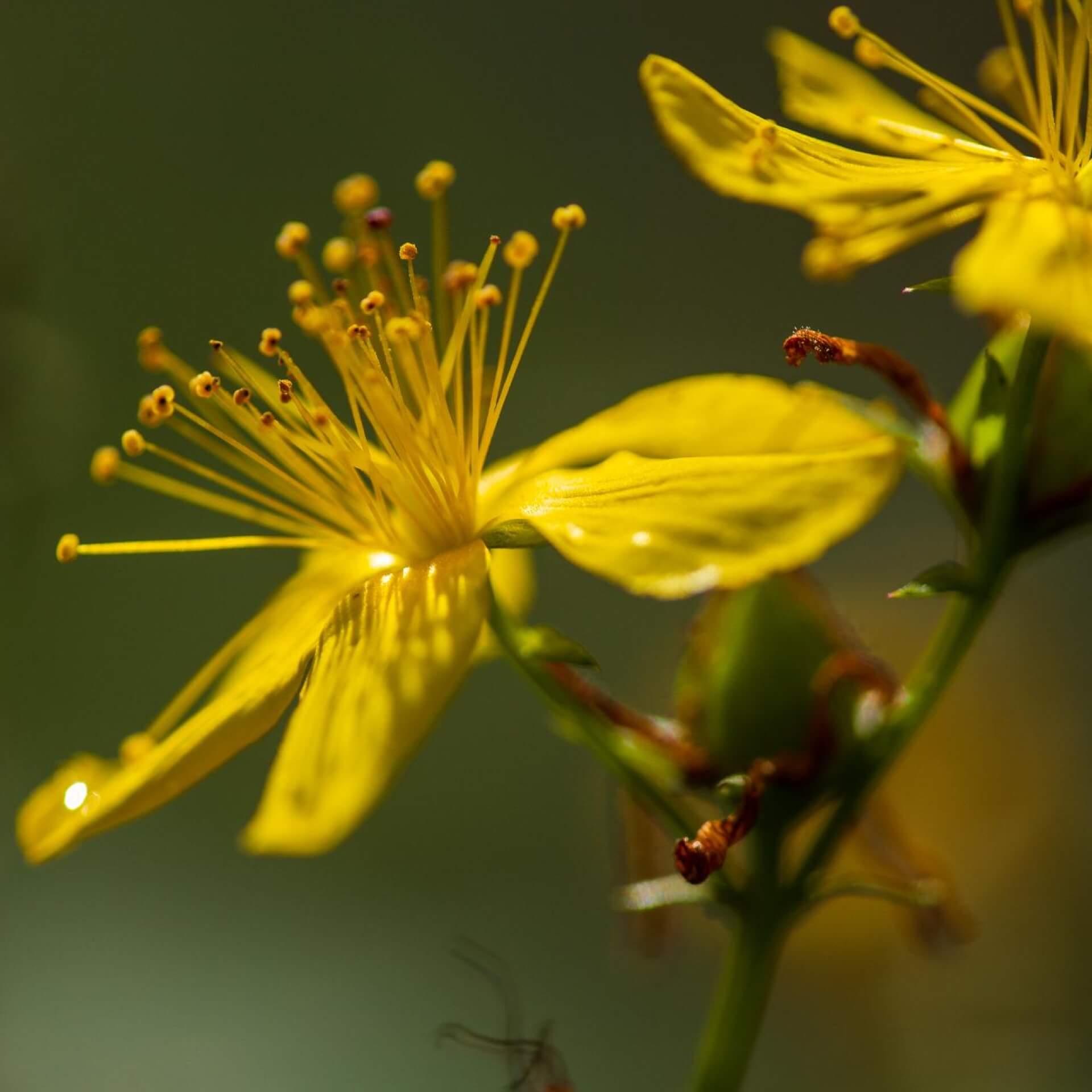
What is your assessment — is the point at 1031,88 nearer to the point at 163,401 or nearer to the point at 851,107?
the point at 851,107

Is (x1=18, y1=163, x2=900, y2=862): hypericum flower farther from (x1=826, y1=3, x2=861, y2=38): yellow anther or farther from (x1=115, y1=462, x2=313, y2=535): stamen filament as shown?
(x1=826, y1=3, x2=861, y2=38): yellow anther

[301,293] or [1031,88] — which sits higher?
[301,293]

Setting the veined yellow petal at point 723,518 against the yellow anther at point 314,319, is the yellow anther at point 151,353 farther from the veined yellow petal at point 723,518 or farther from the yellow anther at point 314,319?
the veined yellow petal at point 723,518

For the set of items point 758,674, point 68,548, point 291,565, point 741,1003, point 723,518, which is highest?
point 68,548

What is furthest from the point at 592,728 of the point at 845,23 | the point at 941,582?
the point at 845,23

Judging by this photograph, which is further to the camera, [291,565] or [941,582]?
[291,565]

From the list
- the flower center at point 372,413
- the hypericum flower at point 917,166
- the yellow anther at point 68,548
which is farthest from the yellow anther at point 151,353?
the hypericum flower at point 917,166

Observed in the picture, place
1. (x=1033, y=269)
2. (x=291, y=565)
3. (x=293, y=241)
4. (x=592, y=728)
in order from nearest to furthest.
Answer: (x=1033, y=269), (x=592, y=728), (x=293, y=241), (x=291, y=565)

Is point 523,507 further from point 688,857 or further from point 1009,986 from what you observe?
point 1009,986
